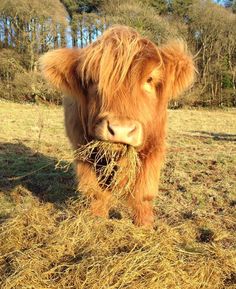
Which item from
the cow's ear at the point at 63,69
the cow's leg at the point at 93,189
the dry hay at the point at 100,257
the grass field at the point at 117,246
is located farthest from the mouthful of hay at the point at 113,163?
the cow's ear at the point at 63,69

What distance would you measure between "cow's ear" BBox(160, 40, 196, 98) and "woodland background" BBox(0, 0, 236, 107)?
48.4 feet

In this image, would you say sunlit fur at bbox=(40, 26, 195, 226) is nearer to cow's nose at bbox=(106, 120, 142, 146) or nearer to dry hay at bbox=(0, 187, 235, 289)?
cow's nose at bbox=(106, 120, 142, 146)

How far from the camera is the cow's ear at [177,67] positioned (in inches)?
129

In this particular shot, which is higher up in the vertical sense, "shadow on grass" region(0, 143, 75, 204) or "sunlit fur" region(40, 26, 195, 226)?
"sunlit fur" region(40, 26, 195, 226)

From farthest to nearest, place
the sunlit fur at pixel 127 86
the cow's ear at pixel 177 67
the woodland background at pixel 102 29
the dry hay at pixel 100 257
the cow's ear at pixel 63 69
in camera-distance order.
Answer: the woodland background at pixel 102 29, the cow's ear at pixel 63 69, the cow's ear at pixel 177 67, the sunlit fur at pixel 127 86, the dry hay at pixel 100 257

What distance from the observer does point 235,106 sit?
27062mm

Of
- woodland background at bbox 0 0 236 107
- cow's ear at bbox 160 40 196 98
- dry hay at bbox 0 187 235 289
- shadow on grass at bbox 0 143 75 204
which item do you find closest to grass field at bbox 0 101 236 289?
dry hay at bbox 0 187 235 289

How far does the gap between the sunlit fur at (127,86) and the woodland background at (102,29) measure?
14588 millimetres

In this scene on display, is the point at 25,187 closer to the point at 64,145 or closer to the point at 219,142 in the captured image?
the point at 64,145

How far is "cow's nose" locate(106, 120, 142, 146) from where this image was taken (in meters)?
2.70

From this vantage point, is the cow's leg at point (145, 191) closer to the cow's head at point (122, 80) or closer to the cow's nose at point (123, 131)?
the cow's head at point (122, 80)

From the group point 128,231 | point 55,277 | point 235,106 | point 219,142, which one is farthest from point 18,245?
point 235,106

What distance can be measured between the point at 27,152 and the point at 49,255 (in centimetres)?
502

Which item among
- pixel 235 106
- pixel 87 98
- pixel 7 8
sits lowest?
pixel 235 106
